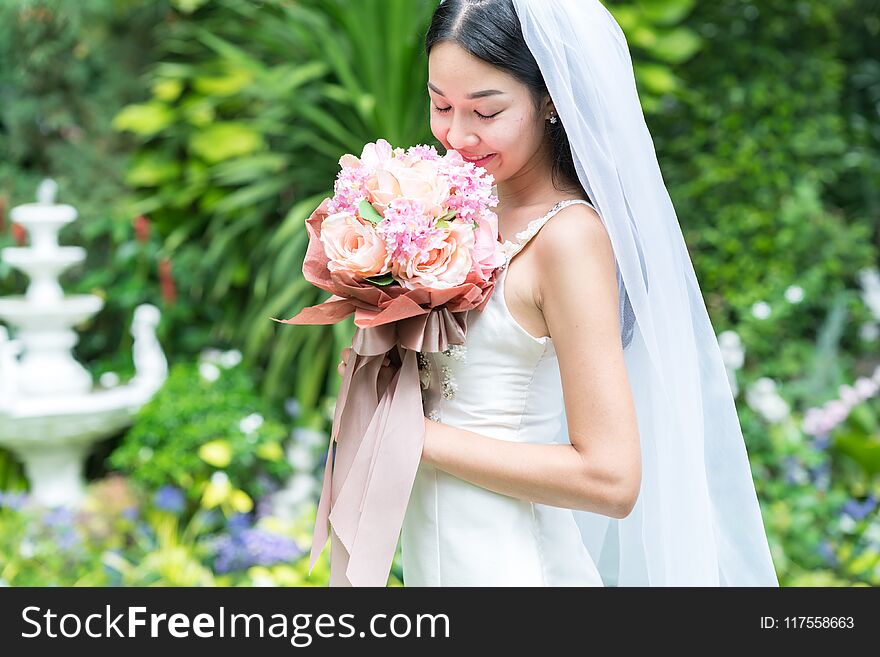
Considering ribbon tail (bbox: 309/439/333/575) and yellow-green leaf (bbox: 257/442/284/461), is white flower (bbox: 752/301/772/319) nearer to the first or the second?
yellow-green leaf (bbox: 257/442/284/461)

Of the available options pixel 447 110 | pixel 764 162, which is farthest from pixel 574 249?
pixel 764 162

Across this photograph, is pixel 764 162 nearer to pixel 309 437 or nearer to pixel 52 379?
pixel 309 437

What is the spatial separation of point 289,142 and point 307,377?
120 cm

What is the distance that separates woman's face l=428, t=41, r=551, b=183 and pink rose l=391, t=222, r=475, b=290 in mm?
169

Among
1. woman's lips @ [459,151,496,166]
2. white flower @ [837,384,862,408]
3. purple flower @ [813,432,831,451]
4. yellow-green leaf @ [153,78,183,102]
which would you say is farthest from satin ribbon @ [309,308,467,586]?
yellow-green leaf @ [153,78,183,102]

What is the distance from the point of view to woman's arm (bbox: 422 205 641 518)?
1.46 m

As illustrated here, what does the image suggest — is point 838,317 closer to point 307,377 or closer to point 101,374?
point 307,377

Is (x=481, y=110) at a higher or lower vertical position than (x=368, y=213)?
higher

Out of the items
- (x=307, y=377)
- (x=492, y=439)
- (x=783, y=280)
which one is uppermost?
(x=492, y=439)

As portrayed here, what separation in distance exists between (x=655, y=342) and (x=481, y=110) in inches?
19.7

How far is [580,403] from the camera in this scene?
147 cm

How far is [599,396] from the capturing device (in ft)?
4.80
